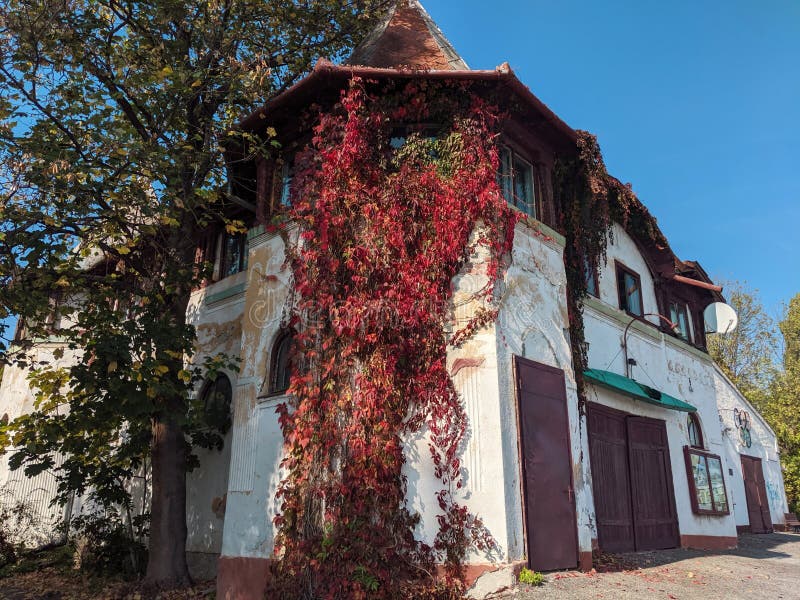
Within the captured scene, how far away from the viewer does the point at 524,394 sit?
8.35 metres

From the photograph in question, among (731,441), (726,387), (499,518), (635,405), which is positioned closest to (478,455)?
(499,518)

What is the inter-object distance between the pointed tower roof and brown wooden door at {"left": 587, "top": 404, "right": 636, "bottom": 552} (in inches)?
243

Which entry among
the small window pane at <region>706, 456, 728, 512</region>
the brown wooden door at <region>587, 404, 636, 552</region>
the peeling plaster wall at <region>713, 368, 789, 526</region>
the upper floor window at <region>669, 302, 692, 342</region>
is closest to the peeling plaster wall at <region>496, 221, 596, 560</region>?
the brown wooden door at <region>587, 404, 636, 552</region>

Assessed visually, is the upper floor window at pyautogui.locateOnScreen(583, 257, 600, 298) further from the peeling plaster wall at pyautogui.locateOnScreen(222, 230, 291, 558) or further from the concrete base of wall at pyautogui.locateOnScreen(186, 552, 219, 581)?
the concrete base of wall at pyautogui.locateOnScreen(186, 552, 219, 581)

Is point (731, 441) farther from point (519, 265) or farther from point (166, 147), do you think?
point (166, 147)

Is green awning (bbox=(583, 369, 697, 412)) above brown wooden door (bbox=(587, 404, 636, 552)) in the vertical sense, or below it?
above

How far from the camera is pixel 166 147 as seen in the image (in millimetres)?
9852

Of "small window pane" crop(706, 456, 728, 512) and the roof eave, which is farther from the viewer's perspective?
"small window pane" crop(706, 456, 728, 512)

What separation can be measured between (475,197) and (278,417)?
3.96 metres

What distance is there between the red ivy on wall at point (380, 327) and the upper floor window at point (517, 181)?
1.92 feet

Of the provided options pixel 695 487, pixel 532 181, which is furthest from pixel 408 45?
pixel 695 487

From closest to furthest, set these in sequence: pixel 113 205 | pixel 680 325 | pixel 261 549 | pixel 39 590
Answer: pixel 261 549, pixel 113 205, pixel 39 590, pixel 680 325

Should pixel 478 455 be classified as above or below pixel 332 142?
below

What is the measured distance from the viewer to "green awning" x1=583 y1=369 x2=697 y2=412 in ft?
36.0
